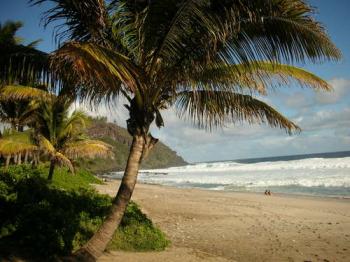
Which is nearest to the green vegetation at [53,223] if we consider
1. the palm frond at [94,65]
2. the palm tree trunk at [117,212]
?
the palm tree trunk at [117,212]

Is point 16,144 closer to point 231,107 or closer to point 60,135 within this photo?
point 60,135

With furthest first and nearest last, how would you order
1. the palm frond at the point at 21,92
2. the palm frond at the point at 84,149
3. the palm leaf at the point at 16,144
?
the palm frond at the point at 84,149 < the palm leaf at the point at 16,144 < the palm frond at the point at 21,92

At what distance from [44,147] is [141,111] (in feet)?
30.5

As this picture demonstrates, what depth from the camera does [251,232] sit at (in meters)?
10.7

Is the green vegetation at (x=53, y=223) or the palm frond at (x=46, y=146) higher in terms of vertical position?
the palm frond at (x=46, y=146)

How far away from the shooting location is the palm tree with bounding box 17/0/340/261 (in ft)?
14.5

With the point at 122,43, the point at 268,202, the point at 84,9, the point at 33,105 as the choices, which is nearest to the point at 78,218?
the point at 122,43

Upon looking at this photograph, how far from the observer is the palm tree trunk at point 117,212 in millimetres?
4762

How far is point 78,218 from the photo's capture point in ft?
25.1

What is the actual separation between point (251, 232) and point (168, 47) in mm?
7636

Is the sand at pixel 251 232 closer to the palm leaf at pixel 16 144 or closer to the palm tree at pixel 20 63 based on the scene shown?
the palm tree at pixel 20 63

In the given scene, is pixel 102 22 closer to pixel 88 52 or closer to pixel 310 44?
pixel 88 52

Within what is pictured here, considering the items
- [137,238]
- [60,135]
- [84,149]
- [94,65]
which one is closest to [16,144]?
[60,135]

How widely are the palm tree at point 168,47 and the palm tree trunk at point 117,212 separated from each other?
1 centimetres
